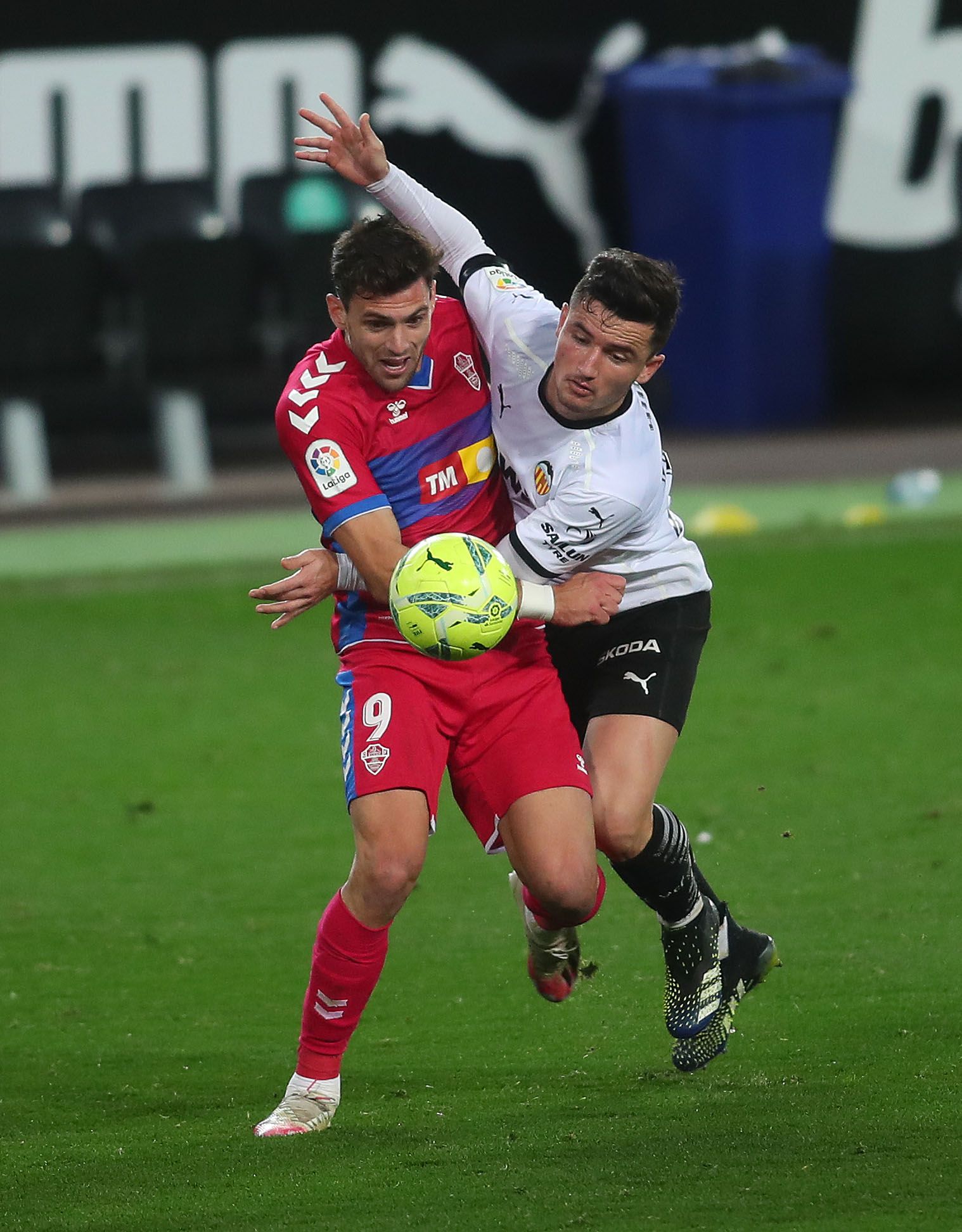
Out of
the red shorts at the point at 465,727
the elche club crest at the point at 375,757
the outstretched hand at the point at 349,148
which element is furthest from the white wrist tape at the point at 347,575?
the outstretched hand at the point at 349,148

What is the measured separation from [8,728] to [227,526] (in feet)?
16.8

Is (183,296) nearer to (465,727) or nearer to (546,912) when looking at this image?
(465,727)

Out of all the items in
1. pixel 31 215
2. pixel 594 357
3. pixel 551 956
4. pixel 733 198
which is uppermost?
pixel 594 357

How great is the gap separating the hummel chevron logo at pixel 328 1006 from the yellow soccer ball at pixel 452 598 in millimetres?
817

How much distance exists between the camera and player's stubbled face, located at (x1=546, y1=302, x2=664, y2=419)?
469 cm

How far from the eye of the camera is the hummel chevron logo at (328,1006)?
443 centimetres

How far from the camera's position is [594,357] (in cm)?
470

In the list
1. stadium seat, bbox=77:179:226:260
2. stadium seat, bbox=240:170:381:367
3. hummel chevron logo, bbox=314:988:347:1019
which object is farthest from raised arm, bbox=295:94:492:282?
stadium seat, bbox=77:179:226:260

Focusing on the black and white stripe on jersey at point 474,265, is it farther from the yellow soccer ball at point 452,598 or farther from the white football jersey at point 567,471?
the yellow soccer ball at point 452,598

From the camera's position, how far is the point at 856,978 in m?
5.21

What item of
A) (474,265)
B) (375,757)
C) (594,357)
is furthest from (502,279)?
(375,757)

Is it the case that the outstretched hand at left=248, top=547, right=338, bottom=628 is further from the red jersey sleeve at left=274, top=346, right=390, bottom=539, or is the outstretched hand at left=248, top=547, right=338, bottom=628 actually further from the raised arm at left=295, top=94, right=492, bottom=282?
the raised arm at left=295, top=94, right=492, bottom=282

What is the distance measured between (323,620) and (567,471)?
21.1 feet

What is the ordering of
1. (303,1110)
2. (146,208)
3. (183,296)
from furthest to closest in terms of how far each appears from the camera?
(146,208)
(183,296)
(303,1110)
